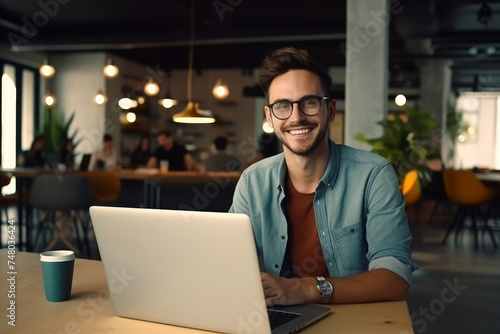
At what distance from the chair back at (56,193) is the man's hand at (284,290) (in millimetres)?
4381

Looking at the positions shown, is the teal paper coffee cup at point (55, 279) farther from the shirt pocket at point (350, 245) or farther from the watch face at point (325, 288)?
the shirt pocket at point (350, 245)

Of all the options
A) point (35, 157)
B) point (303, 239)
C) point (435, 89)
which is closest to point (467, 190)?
point (435, 89)

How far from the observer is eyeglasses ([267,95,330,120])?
1702mm

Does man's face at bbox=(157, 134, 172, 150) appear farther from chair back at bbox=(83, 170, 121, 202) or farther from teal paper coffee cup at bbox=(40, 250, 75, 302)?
teal paper coffee cup at bbox=(40, 250, 75, 302)

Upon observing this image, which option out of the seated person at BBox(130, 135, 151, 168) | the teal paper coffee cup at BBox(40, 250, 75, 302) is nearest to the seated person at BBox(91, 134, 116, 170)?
the seated person at BBox(130, 135, 151, 168)

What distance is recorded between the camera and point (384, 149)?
509cm

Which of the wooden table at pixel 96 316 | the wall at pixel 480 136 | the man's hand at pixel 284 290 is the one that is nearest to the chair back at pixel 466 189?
the wooden table at pixel 96 316

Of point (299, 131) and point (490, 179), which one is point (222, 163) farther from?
point (299, 131)

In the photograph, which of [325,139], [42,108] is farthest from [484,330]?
[42,108]

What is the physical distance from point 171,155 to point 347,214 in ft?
20.6

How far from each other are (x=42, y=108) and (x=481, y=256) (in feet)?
30.6

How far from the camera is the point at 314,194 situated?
5.91 ft

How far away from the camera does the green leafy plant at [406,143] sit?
5.16m

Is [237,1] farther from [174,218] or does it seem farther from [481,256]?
[174,218]
